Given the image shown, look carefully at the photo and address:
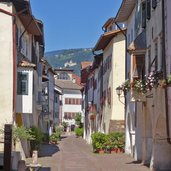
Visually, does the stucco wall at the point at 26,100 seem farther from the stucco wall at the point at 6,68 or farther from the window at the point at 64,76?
the window at the point at 64,76

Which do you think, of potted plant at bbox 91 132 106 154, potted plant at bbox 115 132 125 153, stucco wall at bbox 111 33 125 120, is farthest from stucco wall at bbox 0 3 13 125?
stucco wall at bbox 111 33 125 120

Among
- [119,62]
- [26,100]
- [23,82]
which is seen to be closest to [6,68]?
[23,82]

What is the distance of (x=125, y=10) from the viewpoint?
36406 millimetres

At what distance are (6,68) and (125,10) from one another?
34.0 ft

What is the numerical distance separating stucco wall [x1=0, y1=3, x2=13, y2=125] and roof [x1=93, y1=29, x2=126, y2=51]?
1435 centimetres

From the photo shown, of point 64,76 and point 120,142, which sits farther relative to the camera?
point 64,76

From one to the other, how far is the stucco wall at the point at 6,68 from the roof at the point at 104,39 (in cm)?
1435

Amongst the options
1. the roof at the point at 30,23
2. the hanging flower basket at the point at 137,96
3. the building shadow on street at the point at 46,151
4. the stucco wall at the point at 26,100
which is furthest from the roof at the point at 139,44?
the building shadow on street at the point at 46,151

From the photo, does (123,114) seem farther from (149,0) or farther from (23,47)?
(149,0)

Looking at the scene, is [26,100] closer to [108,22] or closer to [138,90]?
[138,90]

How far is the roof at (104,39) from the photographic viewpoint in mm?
43400

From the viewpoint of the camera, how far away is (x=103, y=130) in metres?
51.0

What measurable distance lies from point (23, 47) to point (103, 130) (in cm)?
1726

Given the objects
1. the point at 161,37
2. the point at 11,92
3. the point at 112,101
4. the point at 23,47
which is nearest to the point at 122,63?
the point at 112,101
